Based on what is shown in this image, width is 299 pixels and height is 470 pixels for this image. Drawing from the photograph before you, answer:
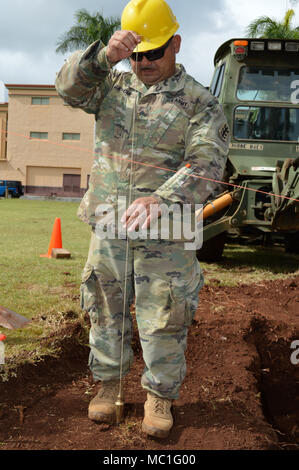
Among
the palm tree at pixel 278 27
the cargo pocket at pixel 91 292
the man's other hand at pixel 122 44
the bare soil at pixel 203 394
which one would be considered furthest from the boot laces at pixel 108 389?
the palm tree at pixel 278 27

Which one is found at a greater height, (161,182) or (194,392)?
(161,182)

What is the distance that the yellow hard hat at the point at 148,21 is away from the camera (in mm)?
2309

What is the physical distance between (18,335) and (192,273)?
5.40 feet

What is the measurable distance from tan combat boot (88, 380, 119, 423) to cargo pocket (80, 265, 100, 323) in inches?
15.5

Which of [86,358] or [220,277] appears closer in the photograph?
[86,358]

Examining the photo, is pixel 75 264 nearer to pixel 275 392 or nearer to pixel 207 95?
pixel 275 392

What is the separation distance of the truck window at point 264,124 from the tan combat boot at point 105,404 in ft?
15.5

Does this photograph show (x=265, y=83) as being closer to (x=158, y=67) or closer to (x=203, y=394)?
(x=158, y=67)

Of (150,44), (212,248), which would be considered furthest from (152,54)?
(212,248)

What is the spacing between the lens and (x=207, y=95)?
7.89 feet

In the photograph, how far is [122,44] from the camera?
215 centimetres

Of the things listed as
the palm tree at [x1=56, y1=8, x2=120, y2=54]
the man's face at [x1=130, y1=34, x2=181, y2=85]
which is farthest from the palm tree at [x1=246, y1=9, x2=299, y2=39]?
the man's face at [x1=130, y1=34, x2=181, y2=85]

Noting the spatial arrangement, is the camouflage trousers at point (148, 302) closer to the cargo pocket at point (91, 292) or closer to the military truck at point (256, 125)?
the cargo pocket at point (91, 292)
